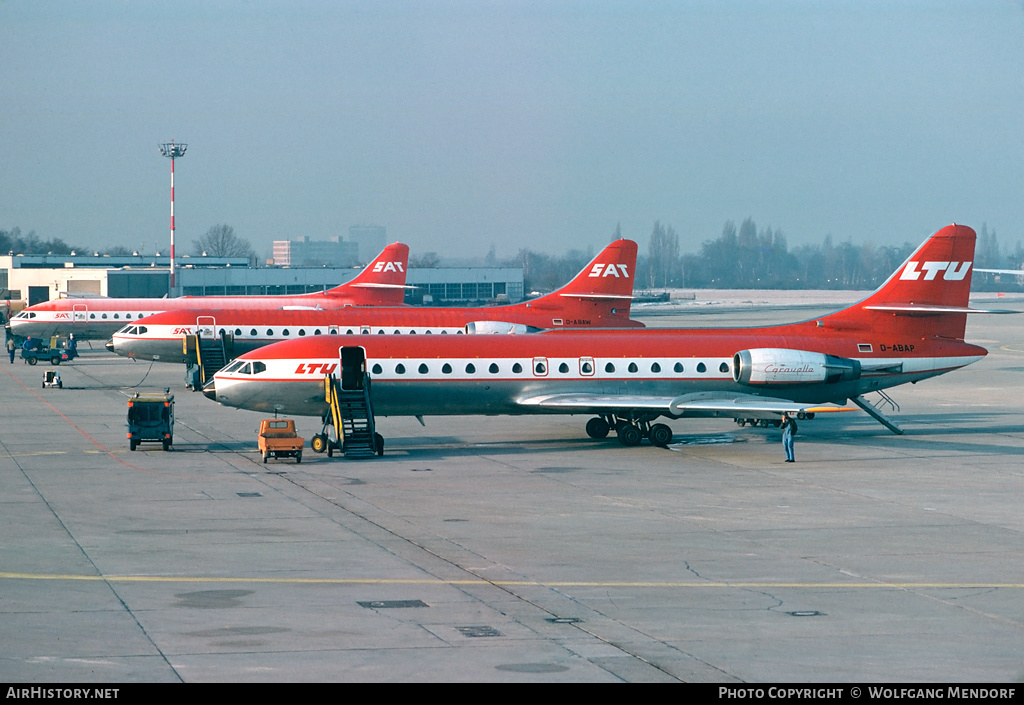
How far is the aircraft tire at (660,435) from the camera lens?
130 feet

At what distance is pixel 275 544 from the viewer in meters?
24.4

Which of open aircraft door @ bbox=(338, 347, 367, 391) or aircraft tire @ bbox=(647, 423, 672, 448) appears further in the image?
aircraft tire @ bbox=(647, 423, 672, 448)

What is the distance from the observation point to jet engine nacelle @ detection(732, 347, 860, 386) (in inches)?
1560

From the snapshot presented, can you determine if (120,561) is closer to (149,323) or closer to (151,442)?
(151,442)

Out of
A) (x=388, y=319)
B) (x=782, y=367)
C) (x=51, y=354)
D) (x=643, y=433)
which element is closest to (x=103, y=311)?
(x=51, y=354)

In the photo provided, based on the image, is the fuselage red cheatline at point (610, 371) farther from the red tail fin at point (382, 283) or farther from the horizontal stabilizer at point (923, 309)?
the red tail fin at point (382, 283)

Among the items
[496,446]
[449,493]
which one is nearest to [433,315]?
[496,446]

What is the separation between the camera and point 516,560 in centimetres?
2298

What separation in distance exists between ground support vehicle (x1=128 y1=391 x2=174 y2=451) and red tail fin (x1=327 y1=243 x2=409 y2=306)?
155 feet

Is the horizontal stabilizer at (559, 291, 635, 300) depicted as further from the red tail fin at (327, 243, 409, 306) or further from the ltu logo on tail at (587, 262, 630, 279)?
the red tail fin at (327, 243, 409, 306)

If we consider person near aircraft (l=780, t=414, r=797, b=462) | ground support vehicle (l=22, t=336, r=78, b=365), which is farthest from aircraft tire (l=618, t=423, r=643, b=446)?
ground support vehicle (l=22, t=336, r=78, b=365)

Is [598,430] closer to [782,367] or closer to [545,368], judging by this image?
[545,368]

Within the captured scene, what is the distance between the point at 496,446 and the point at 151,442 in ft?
35.6

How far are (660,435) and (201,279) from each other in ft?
327
